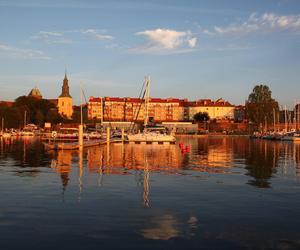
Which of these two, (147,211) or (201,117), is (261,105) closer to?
(201,117)

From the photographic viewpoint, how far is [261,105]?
14950cm

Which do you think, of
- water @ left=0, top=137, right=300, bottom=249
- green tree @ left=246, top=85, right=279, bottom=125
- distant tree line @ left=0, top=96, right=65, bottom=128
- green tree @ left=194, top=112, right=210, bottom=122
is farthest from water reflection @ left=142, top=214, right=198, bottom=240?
green tree @ left=194, top=112, right=210, bottom=122

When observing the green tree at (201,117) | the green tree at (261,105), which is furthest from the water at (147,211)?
the green tree at (201,117)

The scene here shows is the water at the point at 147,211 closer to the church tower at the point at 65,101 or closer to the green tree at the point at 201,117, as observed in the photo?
the church tower at the point at 65,101

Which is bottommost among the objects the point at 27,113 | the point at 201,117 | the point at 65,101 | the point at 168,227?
the point at 168,227

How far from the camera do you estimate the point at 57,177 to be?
23.7 meters

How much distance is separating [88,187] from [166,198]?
169 inches

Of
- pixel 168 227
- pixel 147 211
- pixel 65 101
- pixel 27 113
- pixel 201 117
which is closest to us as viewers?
pixel 168 227

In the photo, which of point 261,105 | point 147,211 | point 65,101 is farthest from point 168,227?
point 65,101

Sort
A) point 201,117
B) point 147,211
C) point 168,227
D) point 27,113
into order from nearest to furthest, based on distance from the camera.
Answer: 1. point 168,227
2. point 147,211
3. point 27,113
4. point 201,117

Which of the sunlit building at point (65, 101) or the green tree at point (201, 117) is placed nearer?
the sunlit building at point (65, 101)

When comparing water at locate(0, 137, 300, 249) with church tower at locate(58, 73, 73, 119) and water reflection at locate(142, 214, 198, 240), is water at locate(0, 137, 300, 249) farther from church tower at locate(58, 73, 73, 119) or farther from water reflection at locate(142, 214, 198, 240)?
church tower at locate(58, 73, 73, 119)

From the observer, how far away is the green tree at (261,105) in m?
148

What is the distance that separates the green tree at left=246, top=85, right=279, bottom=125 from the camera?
14850cm
